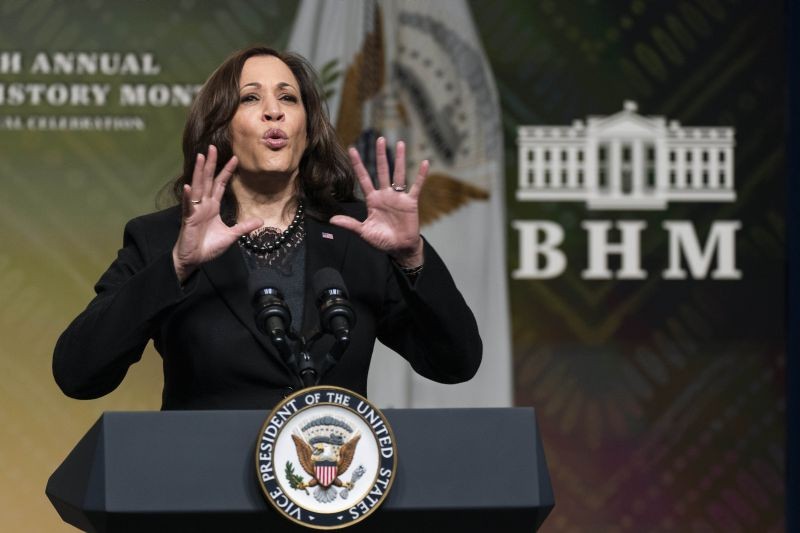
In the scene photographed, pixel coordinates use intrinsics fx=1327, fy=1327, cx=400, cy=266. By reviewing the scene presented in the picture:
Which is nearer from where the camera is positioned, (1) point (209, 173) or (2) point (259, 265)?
(1) point (209, 173)

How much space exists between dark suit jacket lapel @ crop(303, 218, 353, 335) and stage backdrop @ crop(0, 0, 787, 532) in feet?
6.26

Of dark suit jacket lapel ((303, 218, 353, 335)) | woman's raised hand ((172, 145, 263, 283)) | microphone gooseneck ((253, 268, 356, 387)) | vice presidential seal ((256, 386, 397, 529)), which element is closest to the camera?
vice presidential seal ((256, 386, 397, 529))

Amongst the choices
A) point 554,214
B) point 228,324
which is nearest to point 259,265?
point 228,324

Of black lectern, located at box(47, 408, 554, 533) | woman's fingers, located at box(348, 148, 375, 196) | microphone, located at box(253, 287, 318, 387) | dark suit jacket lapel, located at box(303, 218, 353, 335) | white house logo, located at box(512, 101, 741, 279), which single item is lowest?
black lectern, located at box(47, 408, 554, 533)

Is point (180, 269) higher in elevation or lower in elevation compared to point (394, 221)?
lower

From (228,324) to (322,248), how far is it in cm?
24

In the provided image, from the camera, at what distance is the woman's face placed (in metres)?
2.31

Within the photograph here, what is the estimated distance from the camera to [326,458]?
1.65 m

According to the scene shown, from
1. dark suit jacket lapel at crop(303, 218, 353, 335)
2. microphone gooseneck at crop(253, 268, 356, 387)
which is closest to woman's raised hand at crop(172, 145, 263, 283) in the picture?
microphone gooseneck at crop(253, 268, 356, 387)

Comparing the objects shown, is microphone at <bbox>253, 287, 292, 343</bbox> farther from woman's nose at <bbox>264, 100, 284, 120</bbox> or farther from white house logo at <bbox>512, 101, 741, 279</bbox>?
white house logo at <bbox>512, 101, 741, 279</bbox>

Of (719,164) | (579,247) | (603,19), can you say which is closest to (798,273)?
(719,164)

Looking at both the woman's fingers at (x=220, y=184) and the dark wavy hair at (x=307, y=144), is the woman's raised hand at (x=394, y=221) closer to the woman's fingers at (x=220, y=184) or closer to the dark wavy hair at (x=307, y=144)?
the woman's fingers at (x=220, y=184)

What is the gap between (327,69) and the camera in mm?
4250

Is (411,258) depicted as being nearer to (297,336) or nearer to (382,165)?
(382,165)
